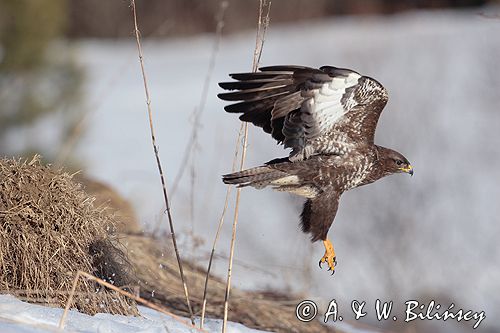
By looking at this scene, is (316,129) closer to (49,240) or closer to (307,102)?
(307,102)

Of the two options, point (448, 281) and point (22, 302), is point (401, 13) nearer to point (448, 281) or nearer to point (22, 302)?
point (448, 281)

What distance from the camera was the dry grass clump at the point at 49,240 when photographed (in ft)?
14.3

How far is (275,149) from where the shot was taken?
16.2m

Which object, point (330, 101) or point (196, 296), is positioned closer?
point (330, 101)

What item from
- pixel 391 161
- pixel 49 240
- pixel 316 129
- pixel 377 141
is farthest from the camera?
pixel 377 141

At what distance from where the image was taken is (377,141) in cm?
1609

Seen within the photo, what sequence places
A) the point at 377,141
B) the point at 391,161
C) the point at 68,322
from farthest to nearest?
the point at 377,141
the point at 391,161
the point at 68,322

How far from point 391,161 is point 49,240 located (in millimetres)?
2465

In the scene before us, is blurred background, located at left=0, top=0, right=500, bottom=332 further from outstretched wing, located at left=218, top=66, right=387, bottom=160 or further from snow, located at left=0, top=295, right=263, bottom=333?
snow, located at left=0, top=295, right=263, bottom=333

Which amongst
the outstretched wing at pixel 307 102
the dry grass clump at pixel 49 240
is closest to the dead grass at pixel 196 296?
the dry grass clump at pixel 49 240

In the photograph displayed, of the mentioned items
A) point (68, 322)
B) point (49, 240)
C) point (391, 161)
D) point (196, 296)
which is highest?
point (391, 161)

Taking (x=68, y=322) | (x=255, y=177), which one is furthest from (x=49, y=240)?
(x=255, y=177)

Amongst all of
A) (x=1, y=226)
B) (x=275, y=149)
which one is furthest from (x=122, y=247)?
(x=275, y=149)

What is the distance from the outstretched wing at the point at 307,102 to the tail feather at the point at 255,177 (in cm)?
19
